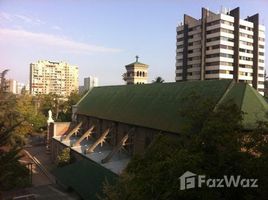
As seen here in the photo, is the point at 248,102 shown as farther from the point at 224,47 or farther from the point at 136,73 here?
the point at 224,47

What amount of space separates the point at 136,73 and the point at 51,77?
97647 mm

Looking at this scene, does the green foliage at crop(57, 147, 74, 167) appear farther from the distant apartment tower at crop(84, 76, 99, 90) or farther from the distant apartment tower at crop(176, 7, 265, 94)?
the distant apartment tower at crop(84, 76, 99, 90)

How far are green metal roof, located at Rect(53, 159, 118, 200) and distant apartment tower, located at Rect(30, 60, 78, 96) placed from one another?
101511 millimetres

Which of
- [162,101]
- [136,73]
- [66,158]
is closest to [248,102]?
[162,101]

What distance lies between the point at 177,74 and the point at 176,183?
276 feet

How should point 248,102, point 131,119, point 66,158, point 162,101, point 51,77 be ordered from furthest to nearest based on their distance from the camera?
point 51,77
point 66,158
point 131,119
point 162,101
point 248,102

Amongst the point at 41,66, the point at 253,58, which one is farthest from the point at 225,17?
the point at 41,66

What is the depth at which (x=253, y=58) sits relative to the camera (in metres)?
88.1

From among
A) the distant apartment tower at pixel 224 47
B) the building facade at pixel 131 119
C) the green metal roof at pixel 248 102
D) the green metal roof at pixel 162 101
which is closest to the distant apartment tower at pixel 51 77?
the distant apartment tower at pixel 224 47

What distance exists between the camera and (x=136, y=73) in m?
49.1

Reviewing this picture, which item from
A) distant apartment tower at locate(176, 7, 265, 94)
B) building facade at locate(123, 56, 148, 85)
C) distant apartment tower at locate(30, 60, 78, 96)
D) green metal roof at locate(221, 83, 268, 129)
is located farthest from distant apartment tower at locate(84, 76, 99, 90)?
green metal roof at locate(221, 83, 268, 129)

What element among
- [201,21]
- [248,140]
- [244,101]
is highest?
[201,21]

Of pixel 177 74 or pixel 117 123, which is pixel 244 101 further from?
pixel 177 74

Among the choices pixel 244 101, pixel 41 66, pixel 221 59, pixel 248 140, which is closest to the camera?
pixel 248 140
